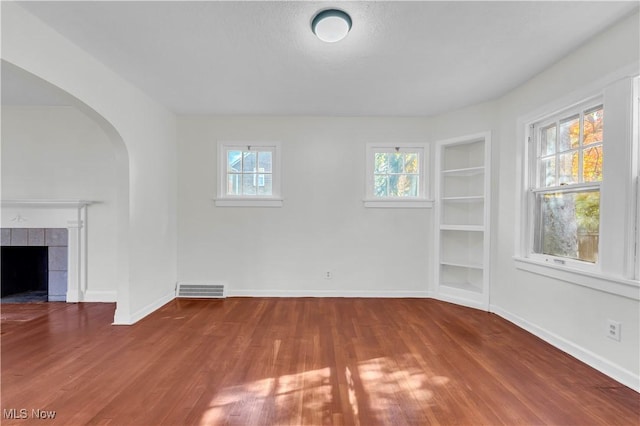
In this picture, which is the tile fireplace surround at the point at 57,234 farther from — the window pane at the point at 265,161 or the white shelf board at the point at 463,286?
the white shelf board at the point at 463,286

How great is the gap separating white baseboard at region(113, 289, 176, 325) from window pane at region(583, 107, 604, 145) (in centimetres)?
449

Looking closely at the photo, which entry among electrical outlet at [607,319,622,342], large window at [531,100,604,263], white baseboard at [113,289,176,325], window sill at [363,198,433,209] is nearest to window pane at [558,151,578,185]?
large window at [531,100,604,263]

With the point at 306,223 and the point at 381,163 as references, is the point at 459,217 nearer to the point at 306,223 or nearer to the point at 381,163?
the point at 381,163

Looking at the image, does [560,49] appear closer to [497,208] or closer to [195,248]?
[497,208]

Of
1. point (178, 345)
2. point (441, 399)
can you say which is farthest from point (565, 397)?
point (178, 345)

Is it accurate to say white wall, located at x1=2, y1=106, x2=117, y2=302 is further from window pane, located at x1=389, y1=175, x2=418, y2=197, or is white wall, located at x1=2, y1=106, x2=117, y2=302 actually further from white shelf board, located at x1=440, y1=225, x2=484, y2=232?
white shelf board, located at x1=440, y1=225, x2=484, y2=232

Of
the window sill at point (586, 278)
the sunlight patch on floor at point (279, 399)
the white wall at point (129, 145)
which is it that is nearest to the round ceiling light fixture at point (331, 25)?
the white wall at point (129, 145)

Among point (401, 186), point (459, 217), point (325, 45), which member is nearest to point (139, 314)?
point (325, 45)

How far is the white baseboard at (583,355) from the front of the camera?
1.78 m

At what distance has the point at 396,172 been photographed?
373cm

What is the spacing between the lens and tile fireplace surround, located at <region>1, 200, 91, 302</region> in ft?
10.6

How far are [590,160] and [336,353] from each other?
2590 millimetres

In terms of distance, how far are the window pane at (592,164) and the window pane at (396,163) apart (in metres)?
1.86

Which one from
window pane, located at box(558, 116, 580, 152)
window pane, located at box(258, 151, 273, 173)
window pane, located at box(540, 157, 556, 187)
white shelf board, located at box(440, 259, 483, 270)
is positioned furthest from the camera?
window pane, located at box(258, 151, 273, 173)
